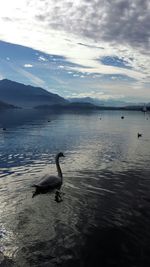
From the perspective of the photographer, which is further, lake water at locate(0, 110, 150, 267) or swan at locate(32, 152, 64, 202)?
swan at locate(32, 152, 64, 202)

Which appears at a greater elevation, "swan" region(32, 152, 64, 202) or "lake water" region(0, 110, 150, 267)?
"swan" region(32, 152, 64, 202)

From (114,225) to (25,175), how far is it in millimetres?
15044

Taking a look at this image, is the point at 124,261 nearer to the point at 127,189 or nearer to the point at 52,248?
the point at 52,248

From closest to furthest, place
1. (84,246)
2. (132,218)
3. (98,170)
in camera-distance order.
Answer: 1. (84,246)
2. (132,218)
3. (98,170)

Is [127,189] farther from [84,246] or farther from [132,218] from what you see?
[84,246]

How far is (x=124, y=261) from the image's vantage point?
1627cm

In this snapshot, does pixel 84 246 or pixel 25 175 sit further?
pixel 25 175

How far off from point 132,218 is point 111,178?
35.3 feet

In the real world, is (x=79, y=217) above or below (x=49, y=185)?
below

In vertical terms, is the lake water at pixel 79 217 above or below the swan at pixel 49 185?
below

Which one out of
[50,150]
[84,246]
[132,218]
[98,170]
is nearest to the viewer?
[84,246]

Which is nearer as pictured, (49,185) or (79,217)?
(79,217)

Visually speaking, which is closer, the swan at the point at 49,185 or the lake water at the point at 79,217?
the lake water at the point at 79,217

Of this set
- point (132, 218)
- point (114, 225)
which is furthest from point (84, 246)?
point (132, 218)
